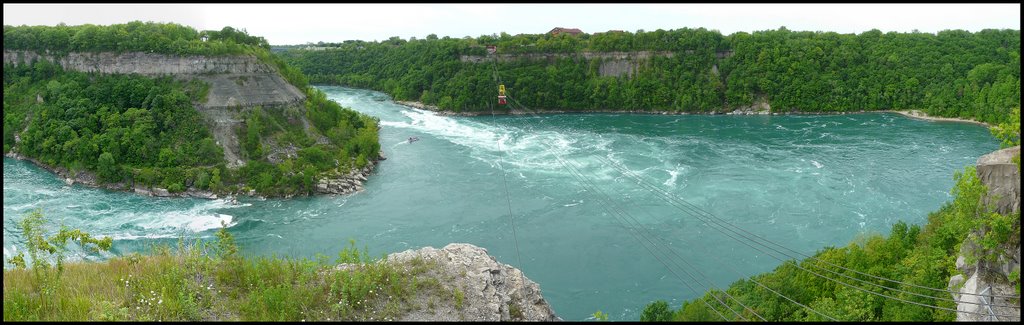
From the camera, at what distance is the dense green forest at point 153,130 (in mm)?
26234

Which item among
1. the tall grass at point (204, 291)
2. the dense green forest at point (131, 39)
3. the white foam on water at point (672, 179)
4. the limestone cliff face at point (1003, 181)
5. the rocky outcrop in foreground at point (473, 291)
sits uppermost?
the dense green forest at point (131, 39)

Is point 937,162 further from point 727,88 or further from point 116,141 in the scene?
point 116,141

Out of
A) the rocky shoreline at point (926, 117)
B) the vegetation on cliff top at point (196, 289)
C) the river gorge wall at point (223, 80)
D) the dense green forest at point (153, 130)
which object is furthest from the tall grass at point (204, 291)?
the rocky shoreline at point (926, 117)

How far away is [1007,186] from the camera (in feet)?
31.3

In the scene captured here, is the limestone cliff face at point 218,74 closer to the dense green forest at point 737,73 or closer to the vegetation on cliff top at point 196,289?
the dense green forest at point 737,73

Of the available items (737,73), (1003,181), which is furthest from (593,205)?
(737,73)

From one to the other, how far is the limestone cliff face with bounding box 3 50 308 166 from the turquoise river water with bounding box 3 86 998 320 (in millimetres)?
5609

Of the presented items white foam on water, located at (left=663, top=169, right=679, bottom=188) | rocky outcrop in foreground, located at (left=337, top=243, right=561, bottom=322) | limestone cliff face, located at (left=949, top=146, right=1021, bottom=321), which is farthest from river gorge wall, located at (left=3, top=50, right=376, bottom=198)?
limestone cliff face, located at (left=949, top=146, right=1021, bottom=321)

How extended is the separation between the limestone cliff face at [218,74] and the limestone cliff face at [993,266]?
88.5ft

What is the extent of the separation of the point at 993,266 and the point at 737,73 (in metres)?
42.0

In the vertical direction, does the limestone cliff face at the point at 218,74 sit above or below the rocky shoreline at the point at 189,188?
above

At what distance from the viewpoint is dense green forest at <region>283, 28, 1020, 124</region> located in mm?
45344

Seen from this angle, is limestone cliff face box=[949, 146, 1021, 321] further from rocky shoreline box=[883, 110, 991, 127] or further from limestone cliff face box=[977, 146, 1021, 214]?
rocky shoreline box=[883, 110, 991, 127]

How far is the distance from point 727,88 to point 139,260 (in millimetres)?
45452
